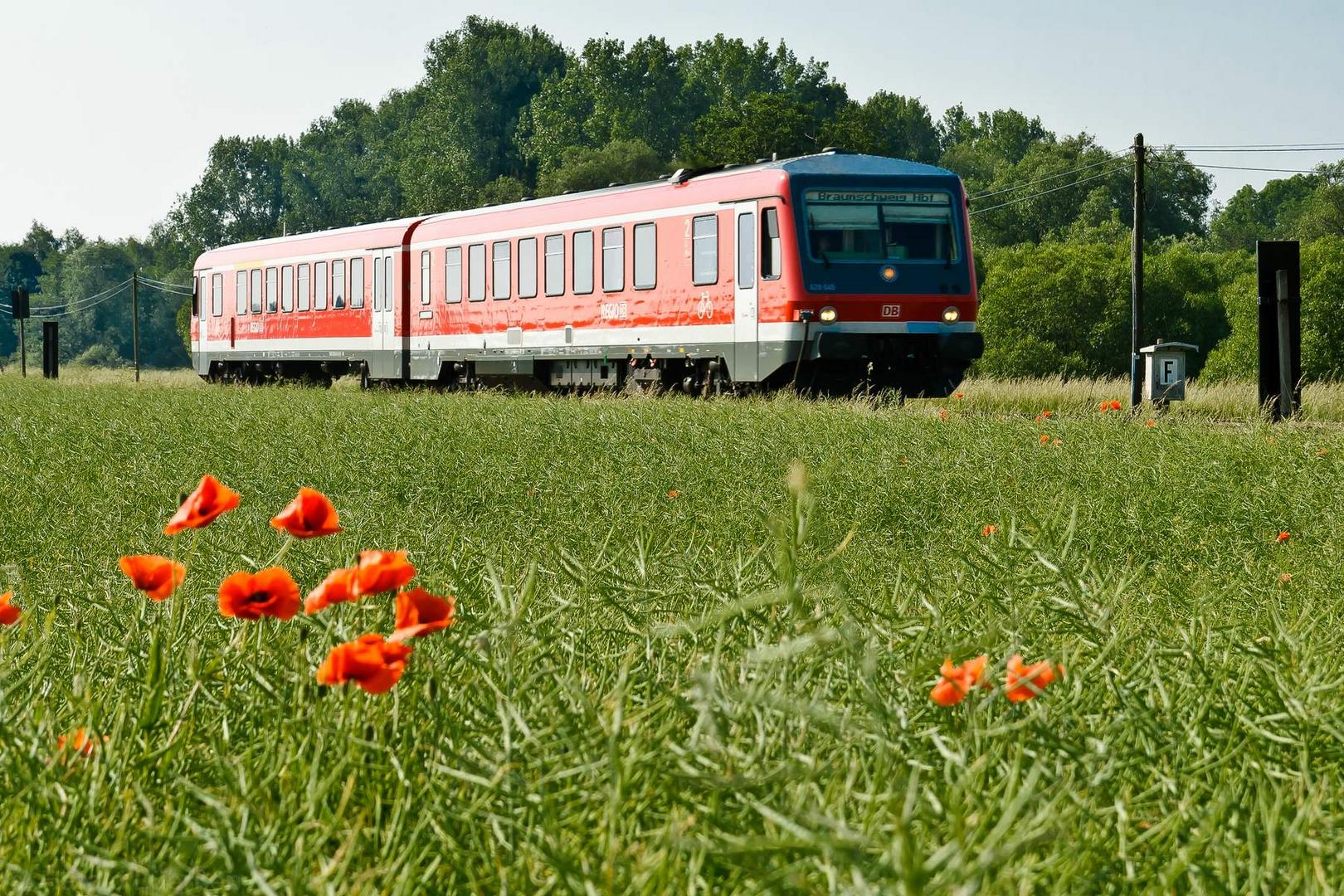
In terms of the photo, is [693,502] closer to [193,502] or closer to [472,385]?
[193,502]

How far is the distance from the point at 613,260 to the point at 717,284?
2309mm

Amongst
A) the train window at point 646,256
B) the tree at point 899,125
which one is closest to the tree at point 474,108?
the tree at point 899,125

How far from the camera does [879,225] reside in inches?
790

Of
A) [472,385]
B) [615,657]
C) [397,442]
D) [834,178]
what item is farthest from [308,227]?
[615,657]

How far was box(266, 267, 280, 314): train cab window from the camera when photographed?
32.8m

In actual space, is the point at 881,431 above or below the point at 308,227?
below

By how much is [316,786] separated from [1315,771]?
4.40 ft

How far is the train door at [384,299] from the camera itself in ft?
91.6

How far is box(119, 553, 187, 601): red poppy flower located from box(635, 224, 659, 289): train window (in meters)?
18.8

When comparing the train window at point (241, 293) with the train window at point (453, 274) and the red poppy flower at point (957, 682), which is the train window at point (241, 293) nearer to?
the train window at point (453, 274)

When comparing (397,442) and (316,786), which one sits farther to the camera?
(397,442)

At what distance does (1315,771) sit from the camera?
87.7 inches

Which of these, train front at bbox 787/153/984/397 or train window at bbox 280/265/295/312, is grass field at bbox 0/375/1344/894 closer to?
train front at bbox 787/153/984/397

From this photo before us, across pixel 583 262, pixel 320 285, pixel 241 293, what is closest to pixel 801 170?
pixel 583 262
